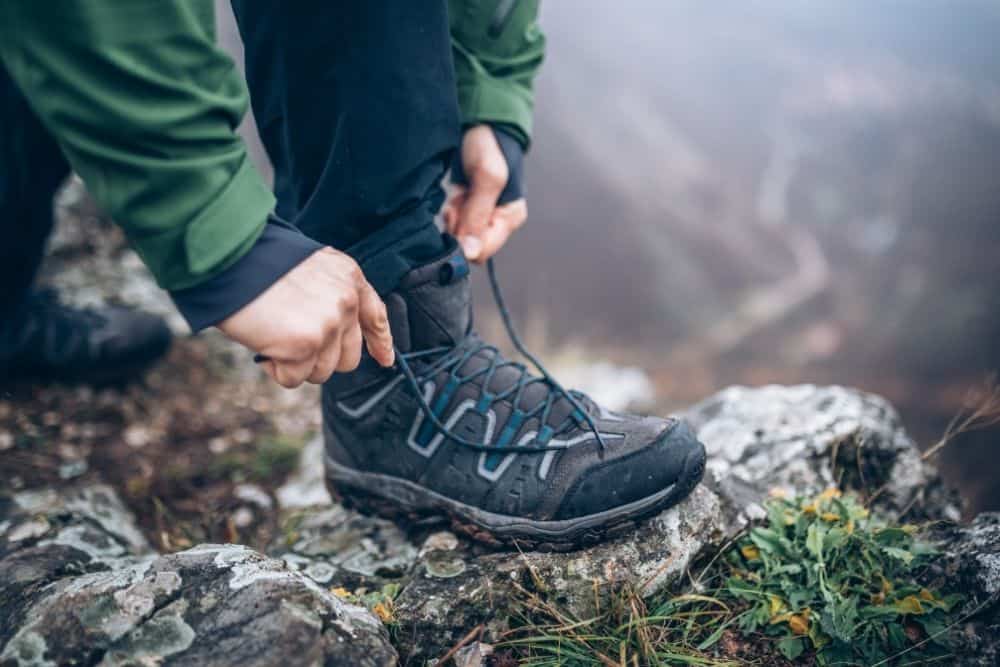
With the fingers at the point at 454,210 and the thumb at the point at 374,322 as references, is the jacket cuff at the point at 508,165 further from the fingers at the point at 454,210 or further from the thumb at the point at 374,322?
the thumb at the point at 374,322

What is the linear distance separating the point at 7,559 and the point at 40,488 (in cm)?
59

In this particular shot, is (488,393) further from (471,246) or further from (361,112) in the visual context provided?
(361,112)

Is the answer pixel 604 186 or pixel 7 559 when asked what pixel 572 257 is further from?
pixel 7 559

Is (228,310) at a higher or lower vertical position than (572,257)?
higher

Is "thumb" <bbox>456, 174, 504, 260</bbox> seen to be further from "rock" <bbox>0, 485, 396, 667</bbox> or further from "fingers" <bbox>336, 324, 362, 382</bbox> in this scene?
"rock" <bbox>0, 485, 396, 667</bbox>

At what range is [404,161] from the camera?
138 centimetres

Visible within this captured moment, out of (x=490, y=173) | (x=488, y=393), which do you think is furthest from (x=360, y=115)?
(x=488, y=393)

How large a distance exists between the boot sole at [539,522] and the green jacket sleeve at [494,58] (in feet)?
3.19

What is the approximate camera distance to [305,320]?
1017 mm

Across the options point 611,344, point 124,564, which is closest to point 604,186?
point 611,344

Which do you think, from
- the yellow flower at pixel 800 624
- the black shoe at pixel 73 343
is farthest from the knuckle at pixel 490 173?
the black shoe at pixel 73 343

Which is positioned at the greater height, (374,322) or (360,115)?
(360,115)

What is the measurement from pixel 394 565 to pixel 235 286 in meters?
0.91

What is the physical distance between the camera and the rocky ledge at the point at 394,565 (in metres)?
1.13
